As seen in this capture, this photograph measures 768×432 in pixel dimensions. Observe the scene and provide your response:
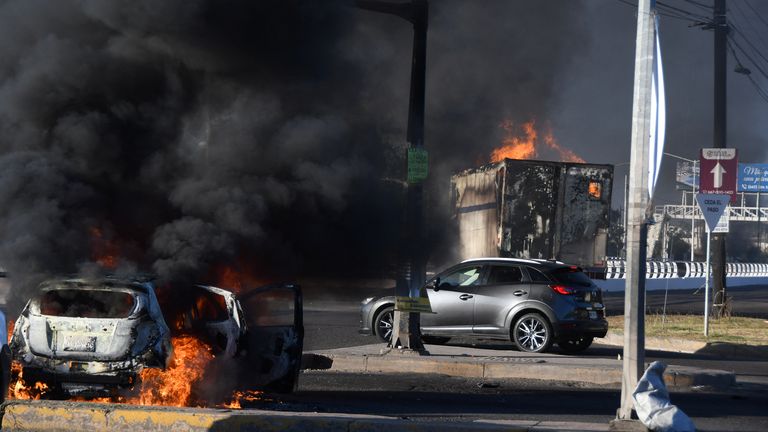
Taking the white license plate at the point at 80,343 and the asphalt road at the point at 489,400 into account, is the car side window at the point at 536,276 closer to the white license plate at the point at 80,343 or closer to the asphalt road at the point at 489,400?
the asphalt road at the point at 489,400

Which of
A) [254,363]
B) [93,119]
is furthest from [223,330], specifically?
[93,119]

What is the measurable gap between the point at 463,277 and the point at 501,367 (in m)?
3.18

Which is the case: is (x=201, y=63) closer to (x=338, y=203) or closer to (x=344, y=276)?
(x=338, y=203)

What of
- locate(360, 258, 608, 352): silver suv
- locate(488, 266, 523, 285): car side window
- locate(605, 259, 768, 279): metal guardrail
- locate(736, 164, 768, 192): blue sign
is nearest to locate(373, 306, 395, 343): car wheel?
locate(360, 258, 608, 352): silver suv

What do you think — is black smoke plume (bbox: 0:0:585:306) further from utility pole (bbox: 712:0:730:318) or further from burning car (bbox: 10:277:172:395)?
utility pole (bbox: 712:0:730:318)

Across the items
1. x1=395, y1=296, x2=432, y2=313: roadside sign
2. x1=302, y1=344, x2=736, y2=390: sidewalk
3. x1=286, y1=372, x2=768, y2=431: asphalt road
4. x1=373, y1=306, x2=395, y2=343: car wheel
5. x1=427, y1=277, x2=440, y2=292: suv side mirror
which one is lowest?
x1=286, y1=372, x2=768, y2=431: asphalt road

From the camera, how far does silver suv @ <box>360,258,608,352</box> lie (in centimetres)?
1511

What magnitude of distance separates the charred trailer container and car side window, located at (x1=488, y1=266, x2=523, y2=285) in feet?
16.7

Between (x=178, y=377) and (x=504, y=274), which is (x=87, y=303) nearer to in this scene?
(x=178, y=377)

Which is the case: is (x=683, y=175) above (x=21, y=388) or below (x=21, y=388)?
above

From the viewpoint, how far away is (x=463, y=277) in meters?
16.1

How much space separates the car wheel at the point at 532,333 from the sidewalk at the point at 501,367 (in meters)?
0.78

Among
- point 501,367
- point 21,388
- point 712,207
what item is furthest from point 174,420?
point 712,207

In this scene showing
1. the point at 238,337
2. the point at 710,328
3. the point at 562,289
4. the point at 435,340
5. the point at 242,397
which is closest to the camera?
the point at 238,337
